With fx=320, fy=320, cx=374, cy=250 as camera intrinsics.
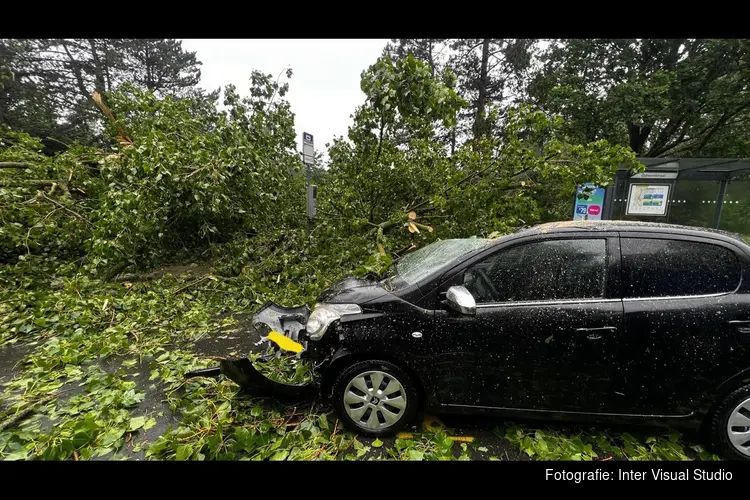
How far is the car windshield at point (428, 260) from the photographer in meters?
2.53

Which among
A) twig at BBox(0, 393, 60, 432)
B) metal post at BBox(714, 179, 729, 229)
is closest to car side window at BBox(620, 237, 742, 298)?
twig at BBox(0, 393, 60, 432)

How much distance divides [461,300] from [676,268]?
1482mm

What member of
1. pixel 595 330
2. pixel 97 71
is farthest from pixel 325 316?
pixel 97 71

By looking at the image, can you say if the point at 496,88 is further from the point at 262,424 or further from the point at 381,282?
the point at 262,424

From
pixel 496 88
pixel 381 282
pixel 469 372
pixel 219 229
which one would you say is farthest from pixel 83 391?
pixel 496 88

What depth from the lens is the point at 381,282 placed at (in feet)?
9.01

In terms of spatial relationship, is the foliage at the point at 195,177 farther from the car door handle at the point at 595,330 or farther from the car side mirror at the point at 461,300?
the car door handle at the point at 595,330

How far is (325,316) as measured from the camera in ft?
7.90

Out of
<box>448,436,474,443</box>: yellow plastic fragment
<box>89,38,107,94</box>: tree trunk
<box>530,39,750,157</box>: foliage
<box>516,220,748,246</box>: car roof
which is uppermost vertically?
<box>89,38,107,94</box>: tree trunk

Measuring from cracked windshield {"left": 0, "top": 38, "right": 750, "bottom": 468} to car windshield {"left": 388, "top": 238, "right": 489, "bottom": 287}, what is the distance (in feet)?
0.14

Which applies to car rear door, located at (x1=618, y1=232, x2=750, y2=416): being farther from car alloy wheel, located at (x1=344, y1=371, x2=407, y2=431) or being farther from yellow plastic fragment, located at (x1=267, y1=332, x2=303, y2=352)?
yellow plastic fragment, located at (x1=267, y1=332, x2=303, y2=352)

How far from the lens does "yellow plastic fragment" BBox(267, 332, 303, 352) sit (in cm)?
263

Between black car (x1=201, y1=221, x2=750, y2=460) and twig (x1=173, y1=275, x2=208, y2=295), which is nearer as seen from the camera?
black car (x1=201, y1=221, x2=750, y2=460)
